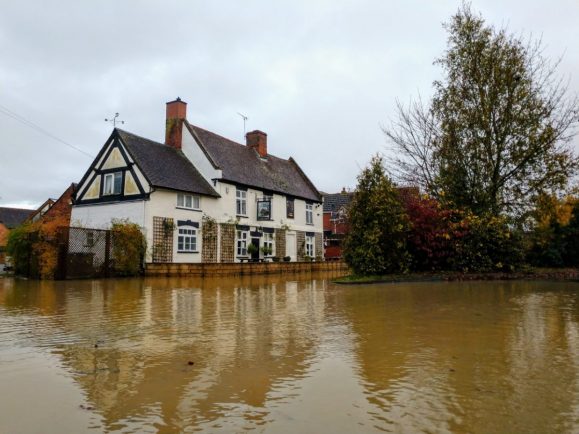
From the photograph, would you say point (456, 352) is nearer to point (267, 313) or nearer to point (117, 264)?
point (267, 313)

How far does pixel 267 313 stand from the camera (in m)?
8.58

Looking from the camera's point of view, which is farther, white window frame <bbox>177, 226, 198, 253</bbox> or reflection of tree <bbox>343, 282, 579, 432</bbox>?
white window frame <bbox>177, 226, 198, 253</bbox>

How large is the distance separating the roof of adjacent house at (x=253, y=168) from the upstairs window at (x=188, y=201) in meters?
2.35

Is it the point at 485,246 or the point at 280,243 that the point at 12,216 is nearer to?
the point at 280,243

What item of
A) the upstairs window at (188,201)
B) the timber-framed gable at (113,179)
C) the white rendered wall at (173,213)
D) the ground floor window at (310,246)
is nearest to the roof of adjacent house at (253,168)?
the upstairs window at (188,201)

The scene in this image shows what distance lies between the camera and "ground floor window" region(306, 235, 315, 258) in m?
35.3

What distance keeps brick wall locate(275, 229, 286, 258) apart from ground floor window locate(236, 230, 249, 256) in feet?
10.4

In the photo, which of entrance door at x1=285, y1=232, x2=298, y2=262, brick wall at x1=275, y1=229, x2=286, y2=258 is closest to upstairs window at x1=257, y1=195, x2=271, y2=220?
brick wall at x1=275, y1=229, x2=286, y2=258

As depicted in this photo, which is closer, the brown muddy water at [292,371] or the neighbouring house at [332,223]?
the brown muddy water at [292,371]

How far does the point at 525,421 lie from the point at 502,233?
15571 millimetres

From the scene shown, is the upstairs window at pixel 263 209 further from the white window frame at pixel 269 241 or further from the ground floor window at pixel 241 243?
the ground floor window at pixel 241 243

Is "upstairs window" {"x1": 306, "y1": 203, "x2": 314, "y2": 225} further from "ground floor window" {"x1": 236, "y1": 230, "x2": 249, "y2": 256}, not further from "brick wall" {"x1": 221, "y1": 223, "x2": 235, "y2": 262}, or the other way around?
"brick wall" {"x1": 221, "y1": 223, "x2": 235, "y2": 262}

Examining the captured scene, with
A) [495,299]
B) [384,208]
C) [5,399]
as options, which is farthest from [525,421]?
[384,208]

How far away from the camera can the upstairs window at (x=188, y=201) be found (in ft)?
82.0
